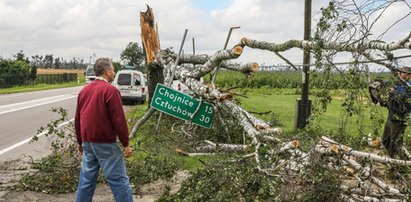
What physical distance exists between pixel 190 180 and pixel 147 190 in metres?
0.80

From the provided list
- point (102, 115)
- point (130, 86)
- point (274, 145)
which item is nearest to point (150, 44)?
point (274, 145)

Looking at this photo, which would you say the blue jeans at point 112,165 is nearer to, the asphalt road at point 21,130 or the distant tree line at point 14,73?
the asphalt road at point 21,130

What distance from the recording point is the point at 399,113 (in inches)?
291

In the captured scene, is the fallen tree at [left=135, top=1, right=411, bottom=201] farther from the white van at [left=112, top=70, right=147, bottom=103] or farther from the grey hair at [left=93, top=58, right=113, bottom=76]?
the white van at [left=112, top=70, right=147, bottom=103]

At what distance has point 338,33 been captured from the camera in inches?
236

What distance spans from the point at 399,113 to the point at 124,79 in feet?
60.0

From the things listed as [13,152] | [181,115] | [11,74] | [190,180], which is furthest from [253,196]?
[11,74]

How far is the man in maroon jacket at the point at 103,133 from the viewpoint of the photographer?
535cm

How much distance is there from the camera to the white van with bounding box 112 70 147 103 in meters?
24.0

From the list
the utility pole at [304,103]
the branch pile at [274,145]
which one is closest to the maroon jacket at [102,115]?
the branch pile at [274,145]

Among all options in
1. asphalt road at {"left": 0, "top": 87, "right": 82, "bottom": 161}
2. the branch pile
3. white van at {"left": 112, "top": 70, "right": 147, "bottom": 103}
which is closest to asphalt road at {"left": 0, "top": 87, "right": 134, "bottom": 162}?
asphalt road at {"left": 0, "top": 87, "right": 82, "bottom": 161}

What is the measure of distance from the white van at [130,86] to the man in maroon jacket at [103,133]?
1842cm

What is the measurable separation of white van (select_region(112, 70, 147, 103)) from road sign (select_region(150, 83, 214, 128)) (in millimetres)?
14641

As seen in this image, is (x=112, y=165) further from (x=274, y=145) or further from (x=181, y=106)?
(x=181, y=106)
